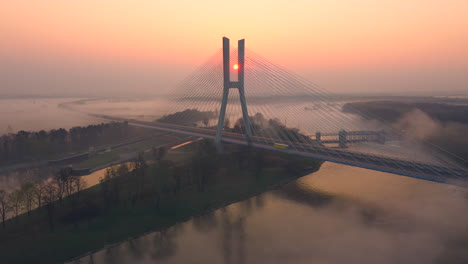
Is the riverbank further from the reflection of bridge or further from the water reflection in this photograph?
the reflection of bridge

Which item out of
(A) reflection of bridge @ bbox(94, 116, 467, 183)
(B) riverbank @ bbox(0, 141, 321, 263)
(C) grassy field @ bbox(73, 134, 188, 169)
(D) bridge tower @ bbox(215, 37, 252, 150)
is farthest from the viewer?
(D) bridge tower @ bbox(215, 37, 252, 150)

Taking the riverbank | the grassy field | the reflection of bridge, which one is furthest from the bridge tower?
the grassy field

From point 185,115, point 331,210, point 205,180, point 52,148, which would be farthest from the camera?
point 185,115

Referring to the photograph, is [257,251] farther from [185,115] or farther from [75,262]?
[185,115]

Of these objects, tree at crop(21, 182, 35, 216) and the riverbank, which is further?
tree at crop(21, 182, 35, 216)

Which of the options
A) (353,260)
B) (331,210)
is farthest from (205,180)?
(353,260)

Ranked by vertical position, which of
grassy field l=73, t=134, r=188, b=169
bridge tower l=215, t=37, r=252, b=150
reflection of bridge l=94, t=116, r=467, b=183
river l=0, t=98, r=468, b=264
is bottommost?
river l=0, t=98, r=468, b=264

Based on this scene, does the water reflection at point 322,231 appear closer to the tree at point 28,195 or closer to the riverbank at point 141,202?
the riverbank at point 141,202
